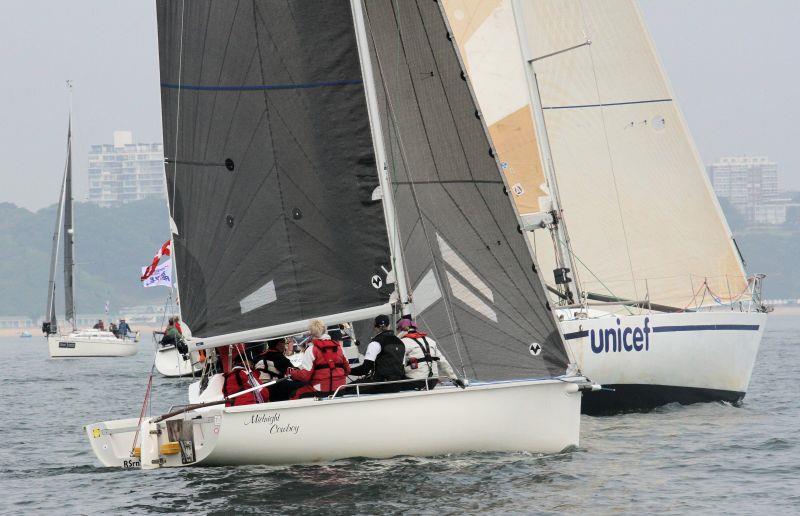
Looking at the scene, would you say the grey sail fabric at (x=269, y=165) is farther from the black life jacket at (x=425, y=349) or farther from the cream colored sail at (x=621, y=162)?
the cream colored sail at (x=621, y=162)

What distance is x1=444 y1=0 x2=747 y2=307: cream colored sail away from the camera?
66.2 ft

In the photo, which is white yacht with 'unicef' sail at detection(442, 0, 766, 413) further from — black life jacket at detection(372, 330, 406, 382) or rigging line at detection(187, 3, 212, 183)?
rigging line at detection(187, 3, 212, 183)

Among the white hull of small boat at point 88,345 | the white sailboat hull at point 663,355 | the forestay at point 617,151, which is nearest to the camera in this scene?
the white sailboat hull at point 663,355

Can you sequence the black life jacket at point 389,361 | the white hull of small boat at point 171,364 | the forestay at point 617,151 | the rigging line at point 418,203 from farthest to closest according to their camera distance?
1. the white hull of small boat at point 171,364
2. the forestay at point 617,151
3. the rigging line at point 418,203
4. the black life jacket at point 389,361

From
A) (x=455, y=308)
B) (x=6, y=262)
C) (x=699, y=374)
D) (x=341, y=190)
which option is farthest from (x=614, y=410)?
(x=6, y=262)

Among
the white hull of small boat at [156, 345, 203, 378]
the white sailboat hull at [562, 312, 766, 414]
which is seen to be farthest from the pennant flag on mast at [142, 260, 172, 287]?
the white sailboat hull at [562, 312, 766, 414]

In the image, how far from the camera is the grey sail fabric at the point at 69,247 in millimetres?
53969

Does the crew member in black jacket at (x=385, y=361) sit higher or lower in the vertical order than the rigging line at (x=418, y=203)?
lower

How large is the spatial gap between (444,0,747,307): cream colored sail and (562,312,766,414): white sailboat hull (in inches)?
61.8

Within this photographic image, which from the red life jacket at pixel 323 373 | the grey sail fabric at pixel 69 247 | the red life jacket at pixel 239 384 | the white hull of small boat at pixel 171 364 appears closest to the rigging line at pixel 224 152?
the red life jacket at pixel 239 384

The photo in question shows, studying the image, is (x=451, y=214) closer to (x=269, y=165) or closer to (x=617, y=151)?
(x=269, y=165)

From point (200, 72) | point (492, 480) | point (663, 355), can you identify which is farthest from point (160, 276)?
point (492, 480)

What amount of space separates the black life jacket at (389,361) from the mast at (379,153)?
396mm

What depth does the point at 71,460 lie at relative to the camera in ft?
50.3
